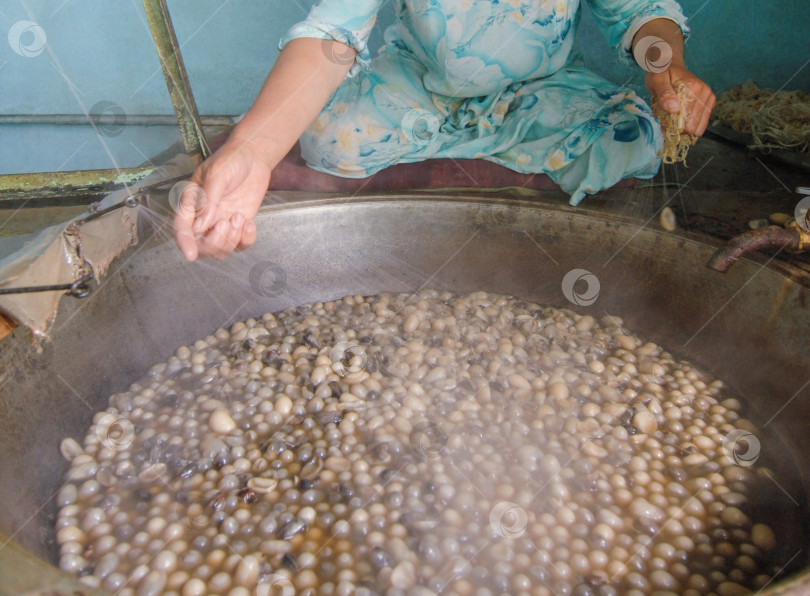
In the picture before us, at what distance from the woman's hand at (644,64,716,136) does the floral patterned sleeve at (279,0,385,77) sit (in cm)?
65

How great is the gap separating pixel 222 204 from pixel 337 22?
525 millimetres

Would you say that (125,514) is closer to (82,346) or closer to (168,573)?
(168,573)

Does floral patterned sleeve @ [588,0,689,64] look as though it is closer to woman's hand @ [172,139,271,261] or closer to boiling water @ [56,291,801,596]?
boiling water @ [56,291,801,596]

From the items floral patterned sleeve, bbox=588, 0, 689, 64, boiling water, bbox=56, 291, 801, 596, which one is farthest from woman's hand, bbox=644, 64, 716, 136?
A: boiling water, bbox=56, 291, 801, 596

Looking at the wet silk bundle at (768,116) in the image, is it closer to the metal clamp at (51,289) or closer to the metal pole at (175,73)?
the metal pole at (175,73)

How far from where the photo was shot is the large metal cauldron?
3.33 ft

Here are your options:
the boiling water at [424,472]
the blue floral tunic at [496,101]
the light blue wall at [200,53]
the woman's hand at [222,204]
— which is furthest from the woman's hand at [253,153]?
the light blue wall at [200,53]

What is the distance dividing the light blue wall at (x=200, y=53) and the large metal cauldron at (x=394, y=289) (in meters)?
1.47

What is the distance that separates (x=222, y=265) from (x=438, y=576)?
0.90 meters

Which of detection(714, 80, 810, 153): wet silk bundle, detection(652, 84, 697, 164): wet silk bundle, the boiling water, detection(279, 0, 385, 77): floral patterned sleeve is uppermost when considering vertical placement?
detection(279, 0, 385, 77): floral patterned sleeve

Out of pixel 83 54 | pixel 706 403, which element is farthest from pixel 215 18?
pixel 706 403

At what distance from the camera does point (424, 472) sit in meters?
1.05

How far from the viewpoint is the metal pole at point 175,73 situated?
4.39 ft

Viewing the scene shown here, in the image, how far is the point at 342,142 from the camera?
1.56 meters
